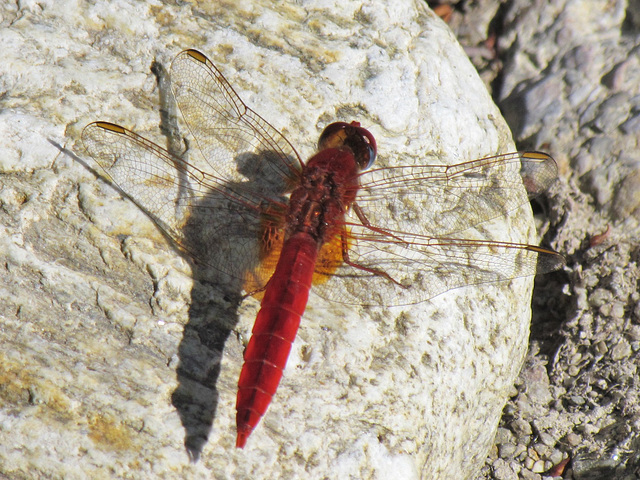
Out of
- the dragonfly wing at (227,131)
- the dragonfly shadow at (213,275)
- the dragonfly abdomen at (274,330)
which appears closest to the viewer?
the dragonfly abdomen at (274,330)

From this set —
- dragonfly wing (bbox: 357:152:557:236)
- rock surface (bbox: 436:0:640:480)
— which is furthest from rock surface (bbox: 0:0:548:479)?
rock surface (bbox: 436:0:640:480)

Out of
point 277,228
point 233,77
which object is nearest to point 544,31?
point 233,77

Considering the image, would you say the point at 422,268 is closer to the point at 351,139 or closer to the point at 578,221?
the point at 351,139

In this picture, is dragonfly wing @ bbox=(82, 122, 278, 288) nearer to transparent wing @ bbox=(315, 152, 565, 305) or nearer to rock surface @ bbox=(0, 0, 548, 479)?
rock surface @ bbox=(0, 0, 548, 479)

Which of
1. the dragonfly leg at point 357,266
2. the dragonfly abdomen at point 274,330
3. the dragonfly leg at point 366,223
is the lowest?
the dragonfly abdomen at point 274,330

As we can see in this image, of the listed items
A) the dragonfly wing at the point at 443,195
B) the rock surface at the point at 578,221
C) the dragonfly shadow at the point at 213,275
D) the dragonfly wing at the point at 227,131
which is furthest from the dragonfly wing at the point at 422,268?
the rock surface at the point at 578,221

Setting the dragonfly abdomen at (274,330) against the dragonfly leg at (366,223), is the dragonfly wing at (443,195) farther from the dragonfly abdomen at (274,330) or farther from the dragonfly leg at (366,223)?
the dragonfly abdomen at (274,330)

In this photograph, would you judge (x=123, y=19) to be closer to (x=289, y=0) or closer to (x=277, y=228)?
(x=289, y=0)

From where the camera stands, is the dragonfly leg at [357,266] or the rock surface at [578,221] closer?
the dragonfly leg at [357,266]
